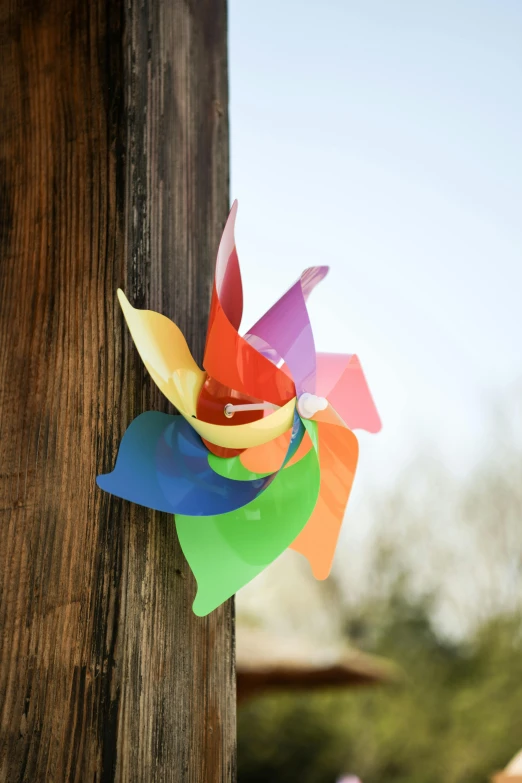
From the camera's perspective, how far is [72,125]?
0.75 metres

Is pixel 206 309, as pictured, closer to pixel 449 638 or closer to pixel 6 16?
pixel 6 16

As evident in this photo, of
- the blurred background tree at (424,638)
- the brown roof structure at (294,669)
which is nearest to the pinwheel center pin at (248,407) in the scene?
the brown roof structure at (294,669)

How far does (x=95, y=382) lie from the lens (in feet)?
2.16

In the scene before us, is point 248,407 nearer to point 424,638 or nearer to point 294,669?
point 294,669

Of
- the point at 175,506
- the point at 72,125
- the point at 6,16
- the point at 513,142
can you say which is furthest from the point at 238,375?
the point at 513,142

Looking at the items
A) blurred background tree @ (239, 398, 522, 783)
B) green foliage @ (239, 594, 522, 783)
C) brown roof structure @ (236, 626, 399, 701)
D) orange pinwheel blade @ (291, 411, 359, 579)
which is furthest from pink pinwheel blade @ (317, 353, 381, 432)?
blurred background tree @ (239, 398, 522, 783)

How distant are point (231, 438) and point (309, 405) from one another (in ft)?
0.30

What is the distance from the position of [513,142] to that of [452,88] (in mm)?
1232

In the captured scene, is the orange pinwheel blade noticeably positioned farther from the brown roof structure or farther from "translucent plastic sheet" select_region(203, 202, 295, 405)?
the brown roof structure

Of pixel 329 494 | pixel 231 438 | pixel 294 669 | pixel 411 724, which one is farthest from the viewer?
pixel 411 724

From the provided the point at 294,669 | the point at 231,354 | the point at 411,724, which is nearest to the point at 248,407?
the point at 231,354

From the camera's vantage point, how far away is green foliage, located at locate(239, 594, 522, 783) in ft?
18.4

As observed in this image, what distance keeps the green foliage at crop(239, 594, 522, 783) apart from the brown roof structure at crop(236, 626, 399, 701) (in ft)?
8.46

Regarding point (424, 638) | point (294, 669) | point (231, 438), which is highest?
point (231, 438)
